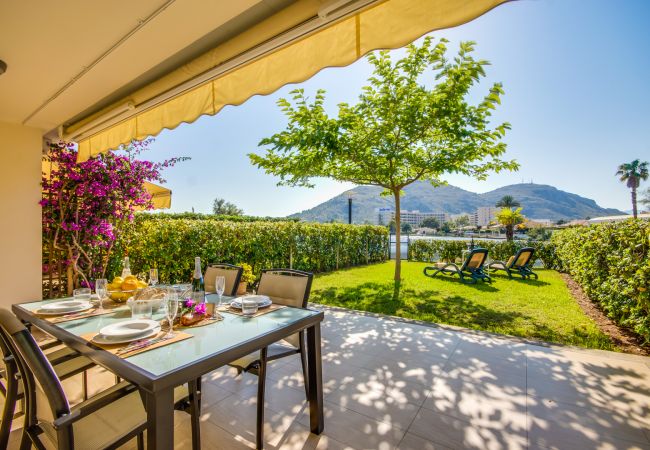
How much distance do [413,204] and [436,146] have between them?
83.1 metres

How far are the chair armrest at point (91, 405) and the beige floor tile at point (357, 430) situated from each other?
127 cm

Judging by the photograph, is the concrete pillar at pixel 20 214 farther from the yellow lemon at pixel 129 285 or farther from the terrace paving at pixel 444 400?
the yellow lemon at pixel 129 285

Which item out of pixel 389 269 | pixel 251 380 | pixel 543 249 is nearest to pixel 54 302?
pixel 251 380

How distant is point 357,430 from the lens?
2.09 meters

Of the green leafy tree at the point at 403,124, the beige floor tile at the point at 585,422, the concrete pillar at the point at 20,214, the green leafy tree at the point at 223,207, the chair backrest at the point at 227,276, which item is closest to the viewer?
the beige floor tile at the point at 585,422

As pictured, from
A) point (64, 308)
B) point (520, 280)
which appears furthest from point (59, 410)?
point (520, 280)

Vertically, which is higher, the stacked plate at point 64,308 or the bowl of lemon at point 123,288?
the bowl of lemon at point 123,288

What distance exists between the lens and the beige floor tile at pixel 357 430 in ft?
6.43

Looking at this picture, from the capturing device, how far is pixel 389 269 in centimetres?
1039

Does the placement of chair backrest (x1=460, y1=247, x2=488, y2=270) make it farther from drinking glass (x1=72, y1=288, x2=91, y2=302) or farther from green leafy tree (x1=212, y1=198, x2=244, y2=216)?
green leafy tree (x1=212, y1=198, x2=244, y2=216)

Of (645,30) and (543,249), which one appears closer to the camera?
(645,30)

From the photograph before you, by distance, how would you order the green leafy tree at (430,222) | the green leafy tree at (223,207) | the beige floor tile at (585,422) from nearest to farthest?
the beige floor tile at (585,422) → the green leafy tree at (223,207) → the green leafy tree at (430,222)

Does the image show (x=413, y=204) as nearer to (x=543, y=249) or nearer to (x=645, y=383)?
(x=543, y=249)

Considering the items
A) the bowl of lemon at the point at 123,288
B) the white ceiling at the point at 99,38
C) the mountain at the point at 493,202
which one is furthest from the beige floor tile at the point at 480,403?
the mountain at the point at 493,202
